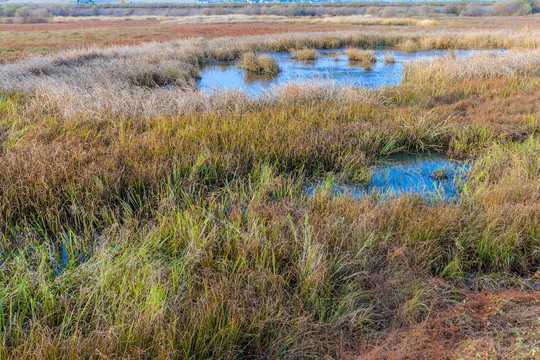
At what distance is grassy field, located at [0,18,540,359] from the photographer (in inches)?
76.8

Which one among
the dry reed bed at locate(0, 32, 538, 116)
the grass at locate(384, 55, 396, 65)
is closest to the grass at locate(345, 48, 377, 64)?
the grass at locate(384, 55, 396, 65)

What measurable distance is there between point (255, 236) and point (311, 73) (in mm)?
10190

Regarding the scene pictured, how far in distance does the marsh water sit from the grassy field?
12.9ft

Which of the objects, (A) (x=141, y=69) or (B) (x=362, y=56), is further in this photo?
(B) (x=362, y=56)

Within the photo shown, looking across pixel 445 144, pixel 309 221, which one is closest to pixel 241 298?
pixel 309 221

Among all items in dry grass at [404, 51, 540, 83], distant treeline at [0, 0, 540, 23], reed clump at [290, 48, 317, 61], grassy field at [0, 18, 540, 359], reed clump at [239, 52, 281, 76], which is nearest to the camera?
grassy field at [0, 18, 540, 359]

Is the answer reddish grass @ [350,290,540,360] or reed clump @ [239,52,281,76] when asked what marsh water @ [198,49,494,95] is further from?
reddish grass @ [350,290,540,360]

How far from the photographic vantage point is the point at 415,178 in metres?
4.75

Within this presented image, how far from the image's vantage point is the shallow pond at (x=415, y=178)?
412 cm

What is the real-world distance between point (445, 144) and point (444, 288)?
3.84m

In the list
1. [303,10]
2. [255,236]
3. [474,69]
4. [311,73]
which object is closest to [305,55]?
[311,73]

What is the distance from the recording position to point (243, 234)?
2721 millimetres

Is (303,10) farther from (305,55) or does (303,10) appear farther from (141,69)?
(141,69)

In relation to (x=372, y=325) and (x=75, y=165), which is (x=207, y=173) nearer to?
(x=75, y=165)
